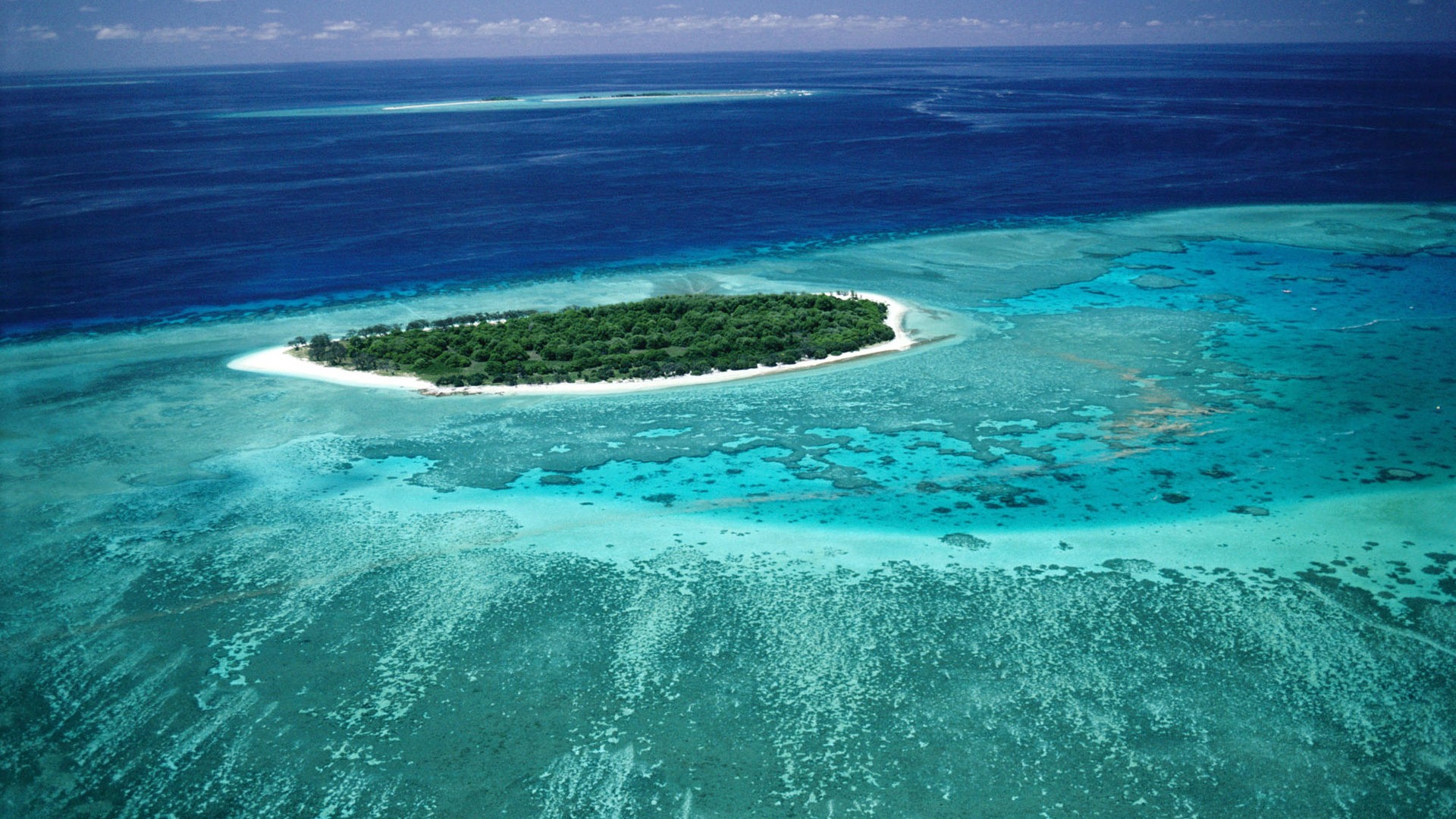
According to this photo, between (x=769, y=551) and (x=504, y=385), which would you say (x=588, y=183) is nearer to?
(x=504, y=385)

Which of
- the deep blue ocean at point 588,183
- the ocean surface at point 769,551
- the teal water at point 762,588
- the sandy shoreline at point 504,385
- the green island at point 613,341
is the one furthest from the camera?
the deep blue ocean at point 588,183

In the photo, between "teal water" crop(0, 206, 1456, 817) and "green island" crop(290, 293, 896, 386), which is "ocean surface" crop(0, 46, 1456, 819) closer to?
"teal water" crop(0, 206, 1456, 817)

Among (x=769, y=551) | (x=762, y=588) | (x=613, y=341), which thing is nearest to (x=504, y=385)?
(x=613, y=341)

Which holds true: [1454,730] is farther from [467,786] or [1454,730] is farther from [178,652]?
[178,652]

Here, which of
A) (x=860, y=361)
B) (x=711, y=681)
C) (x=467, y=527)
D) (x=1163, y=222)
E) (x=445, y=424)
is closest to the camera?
(x=711, y=681)

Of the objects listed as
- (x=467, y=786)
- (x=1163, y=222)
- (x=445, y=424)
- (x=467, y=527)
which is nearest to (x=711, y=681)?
(x=467, y=786)

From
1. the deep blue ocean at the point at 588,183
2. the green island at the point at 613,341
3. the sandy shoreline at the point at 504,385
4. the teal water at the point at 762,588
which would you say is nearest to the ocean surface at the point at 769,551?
the teal water at the point at 762,588

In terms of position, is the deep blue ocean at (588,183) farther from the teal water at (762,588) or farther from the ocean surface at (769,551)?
the teal water at (762,588)
